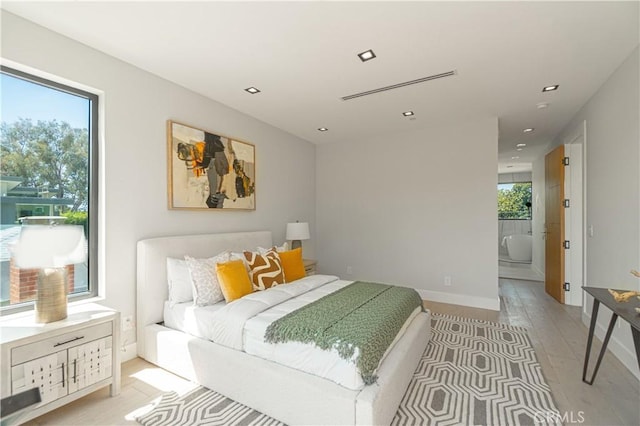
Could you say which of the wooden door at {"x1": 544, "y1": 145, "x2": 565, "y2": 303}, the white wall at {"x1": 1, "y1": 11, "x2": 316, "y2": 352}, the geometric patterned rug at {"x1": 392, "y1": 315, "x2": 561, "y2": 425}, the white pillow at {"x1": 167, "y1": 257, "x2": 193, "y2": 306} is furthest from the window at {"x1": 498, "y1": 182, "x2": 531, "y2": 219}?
the white pillow at {"x1": 167, "y1": 257, "x2": 193, "y2": 306}

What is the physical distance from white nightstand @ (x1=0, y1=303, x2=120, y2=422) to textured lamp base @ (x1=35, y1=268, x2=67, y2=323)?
0.18ft

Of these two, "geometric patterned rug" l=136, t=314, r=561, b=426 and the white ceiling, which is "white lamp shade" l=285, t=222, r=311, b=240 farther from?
"geometric patterned rug" l=136, t=314, r=561, b=426

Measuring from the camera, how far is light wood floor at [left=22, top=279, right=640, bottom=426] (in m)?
1.85

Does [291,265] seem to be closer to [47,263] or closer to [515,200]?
[47,263]

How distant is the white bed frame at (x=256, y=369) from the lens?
1.62 m

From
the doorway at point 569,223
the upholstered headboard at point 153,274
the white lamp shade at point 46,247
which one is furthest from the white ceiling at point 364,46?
the upholstered headboard at point 153,274

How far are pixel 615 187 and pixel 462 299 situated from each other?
7.42ft

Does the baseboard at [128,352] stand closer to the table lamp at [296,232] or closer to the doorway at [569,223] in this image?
the table lamp at [296,232]

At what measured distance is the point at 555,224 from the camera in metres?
4.54

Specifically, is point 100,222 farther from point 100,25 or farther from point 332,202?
point 332,202

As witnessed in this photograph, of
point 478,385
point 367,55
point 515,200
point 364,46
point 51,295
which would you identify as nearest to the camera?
point 51,295

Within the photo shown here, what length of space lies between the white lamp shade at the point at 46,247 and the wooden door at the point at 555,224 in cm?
583

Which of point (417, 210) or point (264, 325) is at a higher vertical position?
point (417, 210)

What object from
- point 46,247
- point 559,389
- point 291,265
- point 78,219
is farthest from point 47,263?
point 559,389
